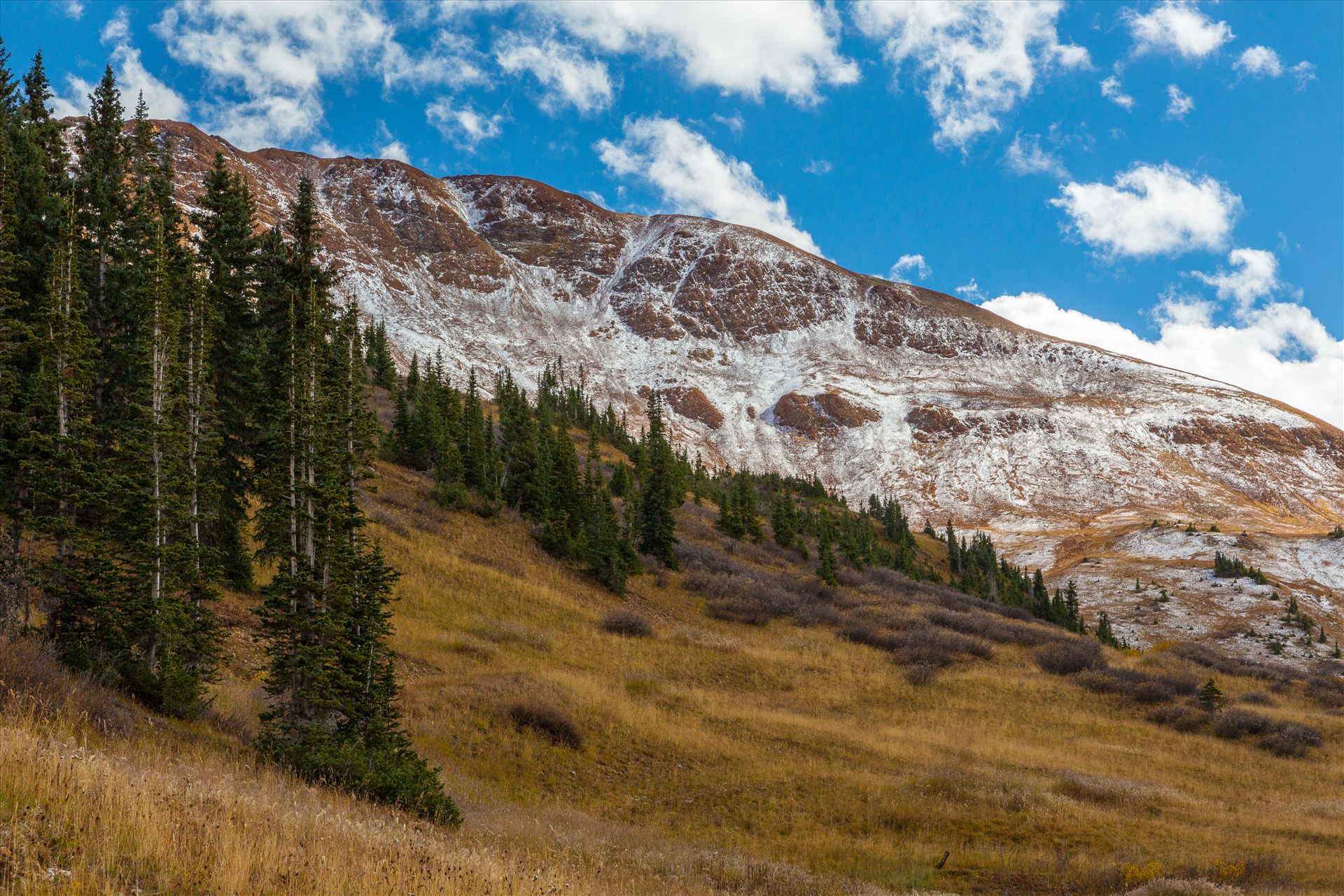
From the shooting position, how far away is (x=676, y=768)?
1994 centimetres

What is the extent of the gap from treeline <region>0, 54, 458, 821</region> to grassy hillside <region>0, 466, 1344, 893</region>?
5.07 feet

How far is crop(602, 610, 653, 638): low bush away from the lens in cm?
3409

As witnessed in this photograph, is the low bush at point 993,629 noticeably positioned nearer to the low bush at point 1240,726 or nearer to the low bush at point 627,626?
the low bush at point 1240,726

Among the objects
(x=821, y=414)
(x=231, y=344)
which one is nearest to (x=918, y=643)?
(x=231, y=344)

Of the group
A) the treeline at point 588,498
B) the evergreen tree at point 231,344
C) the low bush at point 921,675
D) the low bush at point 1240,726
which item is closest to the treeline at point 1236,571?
the treeline at point 588,498

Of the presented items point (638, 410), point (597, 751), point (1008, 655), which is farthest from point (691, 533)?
point (638, 410)

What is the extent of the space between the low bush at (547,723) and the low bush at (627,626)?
42.7 ft

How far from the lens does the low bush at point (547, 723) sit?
20.0 metres

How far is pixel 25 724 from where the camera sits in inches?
294

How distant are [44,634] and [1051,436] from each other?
191 meters

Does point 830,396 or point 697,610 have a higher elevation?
point 830,396

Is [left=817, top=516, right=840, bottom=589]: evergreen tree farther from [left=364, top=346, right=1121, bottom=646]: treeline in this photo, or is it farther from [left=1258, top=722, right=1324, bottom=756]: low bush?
[left=1258, top=722, right=1324, bottom=756]: low bush

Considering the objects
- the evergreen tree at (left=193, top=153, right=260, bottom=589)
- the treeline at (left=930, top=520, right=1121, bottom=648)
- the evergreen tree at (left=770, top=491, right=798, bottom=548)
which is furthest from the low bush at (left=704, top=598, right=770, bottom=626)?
the treeline at (left=930, top=520, right=1121, bottom=648)

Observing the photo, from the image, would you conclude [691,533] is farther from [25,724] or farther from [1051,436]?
[1051,436]
